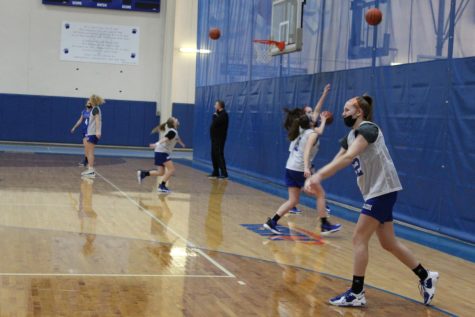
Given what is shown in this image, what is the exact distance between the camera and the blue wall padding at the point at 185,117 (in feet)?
99.3

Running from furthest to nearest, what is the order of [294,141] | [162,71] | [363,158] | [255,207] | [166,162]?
[162,71] → [166,162] → [255,207] → [294,141] → [363,158]

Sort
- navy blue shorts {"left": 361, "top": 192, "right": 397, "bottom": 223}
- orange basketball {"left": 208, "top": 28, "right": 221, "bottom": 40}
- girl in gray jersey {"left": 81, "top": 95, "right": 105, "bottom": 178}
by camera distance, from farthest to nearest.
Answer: orange basketball {"left": 208, "top": 28, "right": 221, "bottom": 40} < girl in gray jersey {"left": 81, "top": 95, "right": 105, "bottom": 178} < navy blue shorts {"left": 361, "top": 192, "right": 397, "bottom": 223}

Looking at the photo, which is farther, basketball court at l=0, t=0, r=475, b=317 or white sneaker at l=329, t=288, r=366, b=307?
basketball court at l=0, t=0, r=475, b=317

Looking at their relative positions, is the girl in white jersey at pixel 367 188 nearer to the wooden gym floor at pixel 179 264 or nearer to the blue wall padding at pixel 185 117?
the wooden gym floor at pixel 179 264

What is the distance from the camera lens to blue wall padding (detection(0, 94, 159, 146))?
29.2 meters

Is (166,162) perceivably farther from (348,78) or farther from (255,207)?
(348,78)

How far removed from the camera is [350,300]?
21.4 ft

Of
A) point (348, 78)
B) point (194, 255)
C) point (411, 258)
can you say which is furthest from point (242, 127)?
point (411, 258)

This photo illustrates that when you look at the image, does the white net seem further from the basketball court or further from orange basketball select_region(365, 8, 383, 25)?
orange basketball select_region(365, 8, 383, 25)

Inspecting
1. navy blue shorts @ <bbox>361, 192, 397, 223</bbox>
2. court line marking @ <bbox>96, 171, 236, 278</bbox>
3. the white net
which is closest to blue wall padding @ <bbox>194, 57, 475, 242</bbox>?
the white net

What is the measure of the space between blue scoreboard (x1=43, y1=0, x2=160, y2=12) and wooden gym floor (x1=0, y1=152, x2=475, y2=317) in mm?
16804

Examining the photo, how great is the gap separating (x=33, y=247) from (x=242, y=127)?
1136 cm

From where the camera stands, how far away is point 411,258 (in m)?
6.84

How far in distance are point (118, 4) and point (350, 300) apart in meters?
24.8
